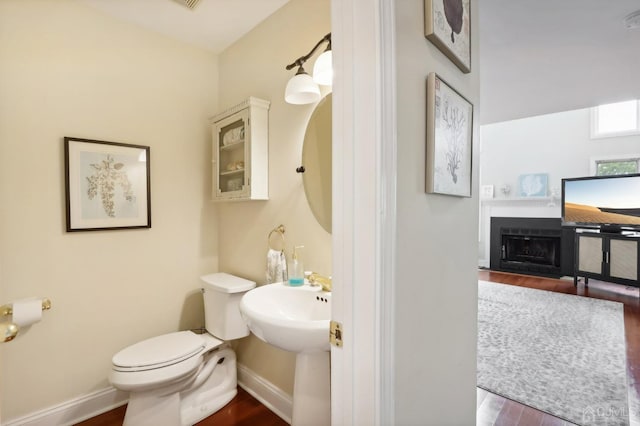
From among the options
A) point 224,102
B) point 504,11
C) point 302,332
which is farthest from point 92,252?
point 504,11

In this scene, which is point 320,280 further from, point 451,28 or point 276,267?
point 451,28

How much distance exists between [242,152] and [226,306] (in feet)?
3.27

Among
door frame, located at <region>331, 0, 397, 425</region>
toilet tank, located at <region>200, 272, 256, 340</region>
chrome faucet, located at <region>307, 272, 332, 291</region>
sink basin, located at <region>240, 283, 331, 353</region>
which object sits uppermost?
door frame, located at <region>331, 0, 397, 425</region>

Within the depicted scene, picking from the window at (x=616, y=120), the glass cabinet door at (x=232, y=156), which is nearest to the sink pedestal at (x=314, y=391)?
the glass cabinet door at (x=232, y=156)

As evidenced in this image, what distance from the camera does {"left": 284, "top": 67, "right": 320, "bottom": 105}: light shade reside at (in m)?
1.55

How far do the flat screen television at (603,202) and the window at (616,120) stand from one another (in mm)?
1012

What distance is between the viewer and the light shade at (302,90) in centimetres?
155

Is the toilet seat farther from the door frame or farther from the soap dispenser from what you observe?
the door frame

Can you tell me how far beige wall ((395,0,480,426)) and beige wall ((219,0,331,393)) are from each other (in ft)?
2.19

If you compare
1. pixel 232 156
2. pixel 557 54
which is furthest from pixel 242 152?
pixel 557 54

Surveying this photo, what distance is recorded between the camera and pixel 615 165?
498 centimetres

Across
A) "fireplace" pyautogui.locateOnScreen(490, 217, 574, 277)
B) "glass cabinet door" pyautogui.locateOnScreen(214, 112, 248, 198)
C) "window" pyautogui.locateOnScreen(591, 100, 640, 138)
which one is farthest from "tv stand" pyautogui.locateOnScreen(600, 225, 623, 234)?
"glass cabinet door" pyautogui.locateOnScreen(214, 112, 248, 198)

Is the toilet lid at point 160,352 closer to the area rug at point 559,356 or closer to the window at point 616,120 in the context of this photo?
the area rug at point 559,356

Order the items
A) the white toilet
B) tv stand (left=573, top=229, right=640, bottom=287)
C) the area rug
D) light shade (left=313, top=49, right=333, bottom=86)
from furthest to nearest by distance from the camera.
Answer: tv stand (left=573, top=229, right=640, bottom=287)
the area rug
the white toilet
light shade (left=313, top=49, right=333, bottom=86)
